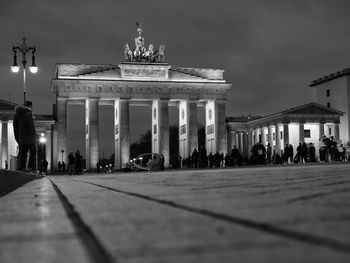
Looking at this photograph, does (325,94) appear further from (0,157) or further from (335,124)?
(0,157)

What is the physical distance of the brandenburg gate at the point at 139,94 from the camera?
74.6 m

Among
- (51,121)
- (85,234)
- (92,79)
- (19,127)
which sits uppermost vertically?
(92,79)

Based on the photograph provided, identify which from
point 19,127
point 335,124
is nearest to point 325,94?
point 335,124

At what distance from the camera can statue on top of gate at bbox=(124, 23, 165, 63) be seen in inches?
3137

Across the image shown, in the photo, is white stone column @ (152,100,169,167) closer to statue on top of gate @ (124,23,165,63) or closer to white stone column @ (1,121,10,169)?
statue on top of gate @ (124,23,165,63)

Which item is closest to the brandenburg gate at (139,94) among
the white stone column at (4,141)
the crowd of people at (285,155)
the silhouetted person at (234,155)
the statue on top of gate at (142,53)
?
the statue on top of gate at (142,53)

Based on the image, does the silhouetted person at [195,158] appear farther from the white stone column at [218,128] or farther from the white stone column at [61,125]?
the white stone column at [61,125]

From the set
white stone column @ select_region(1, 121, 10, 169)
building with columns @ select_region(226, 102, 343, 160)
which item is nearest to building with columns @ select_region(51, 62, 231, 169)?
white stone column @ select_region(1, 121, 10, 169)

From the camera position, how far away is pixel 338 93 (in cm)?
9275

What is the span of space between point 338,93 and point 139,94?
33.6 metres

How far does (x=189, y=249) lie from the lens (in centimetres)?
189

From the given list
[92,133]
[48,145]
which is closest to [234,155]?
[92,133]

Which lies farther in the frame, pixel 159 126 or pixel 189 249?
pixel 159 126

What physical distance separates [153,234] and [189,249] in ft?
1.48
